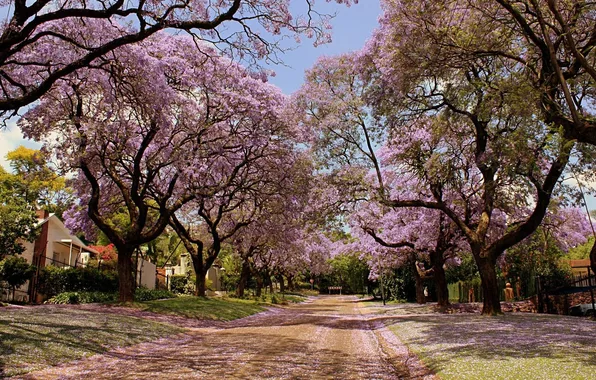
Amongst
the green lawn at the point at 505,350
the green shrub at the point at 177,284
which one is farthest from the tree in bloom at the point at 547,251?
the green shrub at the point at 177,284

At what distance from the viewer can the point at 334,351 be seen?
1086 cm

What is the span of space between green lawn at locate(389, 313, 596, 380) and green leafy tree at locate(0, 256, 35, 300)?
15.0 meters

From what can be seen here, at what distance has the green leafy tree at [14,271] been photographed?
60.6 ft

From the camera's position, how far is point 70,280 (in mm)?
22344

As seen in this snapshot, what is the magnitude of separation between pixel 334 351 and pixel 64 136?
1346cm

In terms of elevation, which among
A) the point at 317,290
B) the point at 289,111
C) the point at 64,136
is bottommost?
the point at 317,290

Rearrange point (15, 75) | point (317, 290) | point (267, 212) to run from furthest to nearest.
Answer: point (317, 290) → point (267, 212) → point (15, 75)

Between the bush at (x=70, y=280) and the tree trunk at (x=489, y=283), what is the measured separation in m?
18.4

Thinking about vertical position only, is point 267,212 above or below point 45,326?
above

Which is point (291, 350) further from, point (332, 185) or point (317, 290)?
point (317, 290)

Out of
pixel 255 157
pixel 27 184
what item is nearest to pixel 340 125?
pixel 255 157

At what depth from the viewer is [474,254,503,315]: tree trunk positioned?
1800 cm

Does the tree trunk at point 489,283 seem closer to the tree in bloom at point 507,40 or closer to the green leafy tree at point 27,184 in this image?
the tree in bloom at point 507,40

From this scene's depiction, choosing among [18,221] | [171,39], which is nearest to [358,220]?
[171,39]
